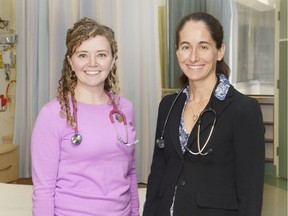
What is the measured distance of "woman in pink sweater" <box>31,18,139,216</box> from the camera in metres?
1.42

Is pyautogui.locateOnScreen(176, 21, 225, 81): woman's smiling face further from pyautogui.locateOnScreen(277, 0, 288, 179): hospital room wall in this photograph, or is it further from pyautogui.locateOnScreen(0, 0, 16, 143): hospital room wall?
pyautogui.locateOnScreen(277, 0, 288, 179): hospital room wall

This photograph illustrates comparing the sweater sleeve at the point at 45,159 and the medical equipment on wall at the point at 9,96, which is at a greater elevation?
the medical equipment on wall at the point at 9,96

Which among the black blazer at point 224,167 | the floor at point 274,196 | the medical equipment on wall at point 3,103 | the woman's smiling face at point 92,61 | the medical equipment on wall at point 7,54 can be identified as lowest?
the floor at point 274,196

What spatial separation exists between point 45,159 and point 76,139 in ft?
0.42

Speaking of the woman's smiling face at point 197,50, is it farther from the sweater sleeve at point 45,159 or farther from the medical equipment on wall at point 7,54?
the medical equipment on wall at point 7,54

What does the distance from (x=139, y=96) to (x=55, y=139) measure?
2.91m

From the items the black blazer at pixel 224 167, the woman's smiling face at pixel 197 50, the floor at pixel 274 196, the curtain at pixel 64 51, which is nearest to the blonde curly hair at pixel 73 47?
the woman's smiling face at pixel 197 50

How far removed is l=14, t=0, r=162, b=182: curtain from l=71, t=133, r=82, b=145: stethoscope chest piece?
2835mm

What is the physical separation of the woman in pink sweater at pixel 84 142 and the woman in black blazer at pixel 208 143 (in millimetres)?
182

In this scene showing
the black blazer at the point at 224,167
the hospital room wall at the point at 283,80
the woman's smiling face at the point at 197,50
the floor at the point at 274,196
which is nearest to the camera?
the black blazer at the point at 224,167

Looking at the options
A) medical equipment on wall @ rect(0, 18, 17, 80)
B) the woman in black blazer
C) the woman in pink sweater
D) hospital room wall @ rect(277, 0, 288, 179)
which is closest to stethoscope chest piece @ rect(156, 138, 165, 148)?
the woman in black blazer

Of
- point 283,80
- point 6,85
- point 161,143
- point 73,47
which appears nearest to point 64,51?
point 6,85

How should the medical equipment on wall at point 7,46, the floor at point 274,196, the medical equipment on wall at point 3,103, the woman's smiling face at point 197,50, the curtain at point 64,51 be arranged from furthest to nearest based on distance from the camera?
the medical equipment on wall at point 3,103, the medical equipment on wall at point 7,46, the curtain at point 64,51, the floor at point 274,196, the woman's smiling face at point 197,50

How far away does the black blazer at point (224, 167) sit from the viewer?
133 centimetres
